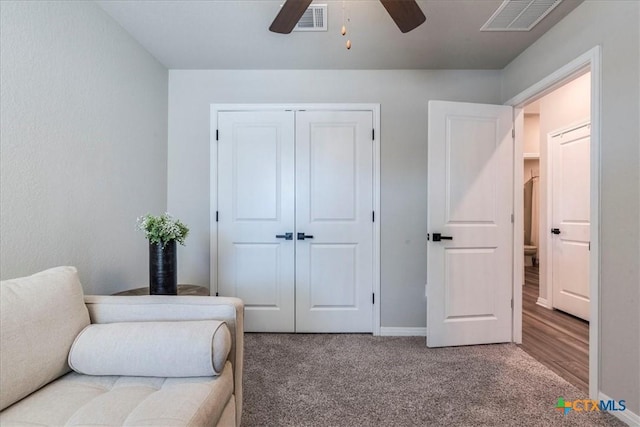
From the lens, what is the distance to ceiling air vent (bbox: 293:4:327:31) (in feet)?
6.35

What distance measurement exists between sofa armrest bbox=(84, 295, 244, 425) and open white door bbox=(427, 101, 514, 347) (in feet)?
5.55

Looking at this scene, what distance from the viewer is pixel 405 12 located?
1.42 m

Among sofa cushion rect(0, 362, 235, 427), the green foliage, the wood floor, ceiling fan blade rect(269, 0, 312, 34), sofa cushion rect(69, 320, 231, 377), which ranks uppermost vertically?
ceiling fan blade rect(269, 0, 312, 34)

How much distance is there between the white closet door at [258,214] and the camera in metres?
2.79

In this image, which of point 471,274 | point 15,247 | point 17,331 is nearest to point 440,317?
point 471,274

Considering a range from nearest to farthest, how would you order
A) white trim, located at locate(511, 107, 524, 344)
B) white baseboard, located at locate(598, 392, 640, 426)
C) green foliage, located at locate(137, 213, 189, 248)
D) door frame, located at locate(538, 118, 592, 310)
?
white baseboard, located at locate(598, 392, 640, 426) < green foliage, located at locate(137, 213, 189, 248) < white trim, located at locate(511, 107, 524, 344) < door frame, located at locate(538, 118, 592, 310)

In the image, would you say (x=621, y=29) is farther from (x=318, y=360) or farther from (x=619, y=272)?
(x=318, y=360)

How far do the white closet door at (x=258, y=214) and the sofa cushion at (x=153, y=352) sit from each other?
158cm

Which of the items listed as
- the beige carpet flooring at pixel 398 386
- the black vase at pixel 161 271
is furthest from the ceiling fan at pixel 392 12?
the beige carpet flooring at pixel 398 386

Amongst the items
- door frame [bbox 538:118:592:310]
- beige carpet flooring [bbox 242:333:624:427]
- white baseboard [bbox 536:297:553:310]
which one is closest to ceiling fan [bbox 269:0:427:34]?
beige carpet flooring [bbox 242:333:624:427]

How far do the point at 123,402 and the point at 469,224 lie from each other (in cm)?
255

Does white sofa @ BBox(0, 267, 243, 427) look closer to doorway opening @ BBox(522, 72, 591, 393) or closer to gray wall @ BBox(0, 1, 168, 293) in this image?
gray wall @ BBox(0, 1, 168, 293)

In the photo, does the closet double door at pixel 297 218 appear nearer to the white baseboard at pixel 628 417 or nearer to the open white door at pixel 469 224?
the open white door at pixel 469 224

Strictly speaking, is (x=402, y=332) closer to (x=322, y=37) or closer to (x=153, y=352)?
(x=153, y=352)
